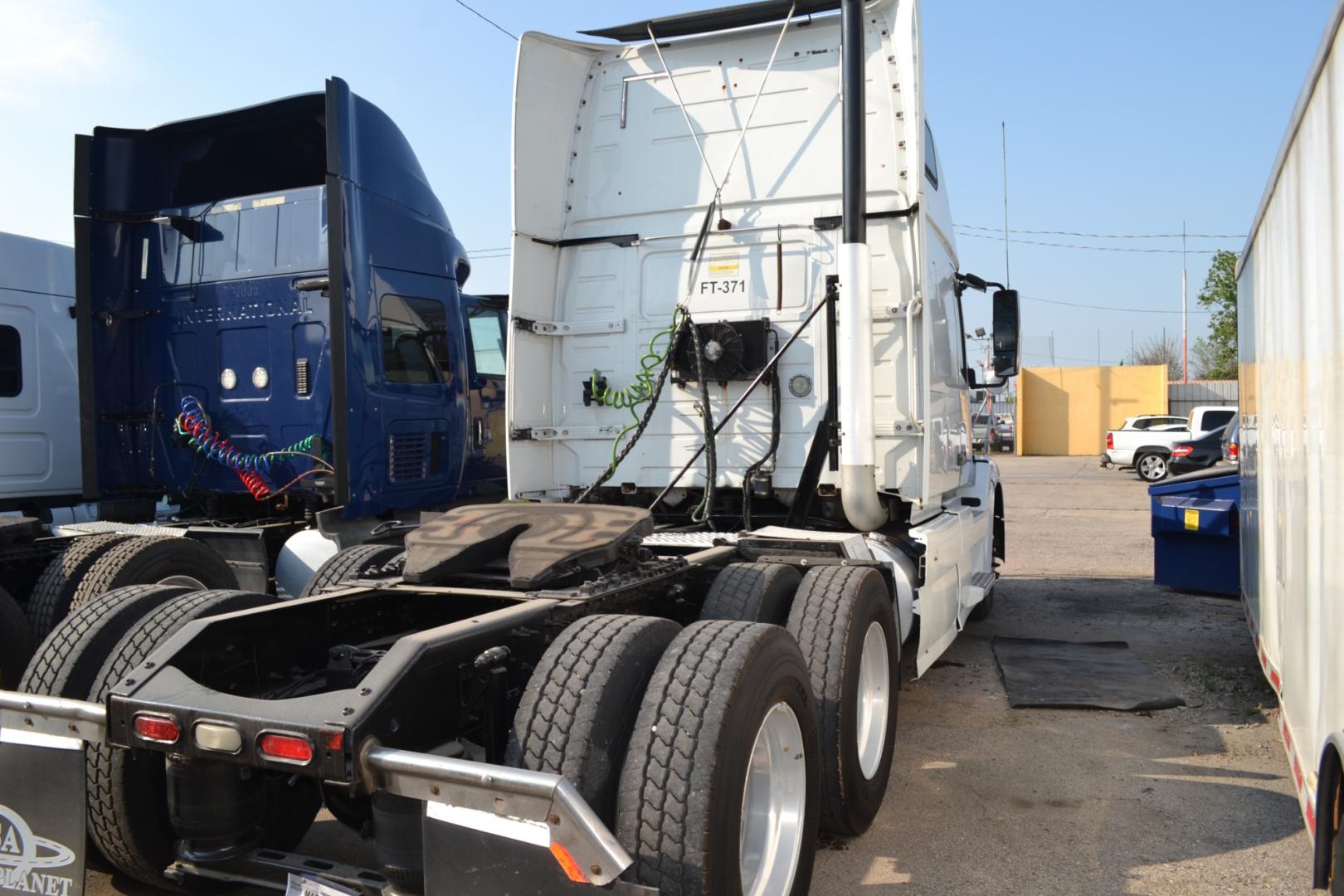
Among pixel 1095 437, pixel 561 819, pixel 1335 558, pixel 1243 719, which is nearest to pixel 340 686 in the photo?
pixel 561 819

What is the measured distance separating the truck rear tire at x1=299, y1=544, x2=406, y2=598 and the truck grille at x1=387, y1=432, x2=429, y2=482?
256 centimetres

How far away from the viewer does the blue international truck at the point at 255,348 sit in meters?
6.69

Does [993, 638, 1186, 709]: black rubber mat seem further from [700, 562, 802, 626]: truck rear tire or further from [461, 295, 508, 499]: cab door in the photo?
[461, 295, 508, 499]: cab door

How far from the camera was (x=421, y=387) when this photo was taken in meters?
7.41

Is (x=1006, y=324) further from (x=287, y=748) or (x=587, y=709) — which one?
(x=287, y=748)

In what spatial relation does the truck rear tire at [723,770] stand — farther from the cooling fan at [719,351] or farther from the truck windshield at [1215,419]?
the truck windshield at [1215,419]

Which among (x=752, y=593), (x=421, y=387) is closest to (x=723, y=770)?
(x=752, y=593)

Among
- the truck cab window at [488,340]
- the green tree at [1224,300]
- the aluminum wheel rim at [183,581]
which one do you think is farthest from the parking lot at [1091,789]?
the green tree at [1224,300]

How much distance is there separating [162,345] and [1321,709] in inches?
284

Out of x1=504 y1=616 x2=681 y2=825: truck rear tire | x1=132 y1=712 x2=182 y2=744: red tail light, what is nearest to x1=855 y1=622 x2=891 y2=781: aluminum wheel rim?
x1=504 y1=616 x2=681 y2=825: truck rear tire

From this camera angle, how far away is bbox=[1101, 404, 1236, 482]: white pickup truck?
23016 millimetres

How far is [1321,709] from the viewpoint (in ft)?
9.24

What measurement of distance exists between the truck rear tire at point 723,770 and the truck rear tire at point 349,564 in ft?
6.44

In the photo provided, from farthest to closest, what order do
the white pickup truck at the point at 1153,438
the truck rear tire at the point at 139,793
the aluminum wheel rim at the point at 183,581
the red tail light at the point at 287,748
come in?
the white pickup truck at the point at 1153,438
the aluminum wheel rim at the point at 183,581
the truck rear tire at the point at 139,793
the red tail light at the point at 287,748
